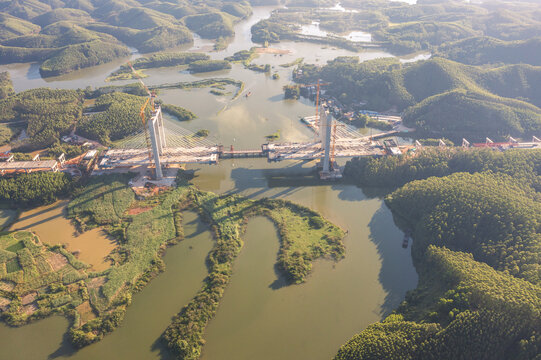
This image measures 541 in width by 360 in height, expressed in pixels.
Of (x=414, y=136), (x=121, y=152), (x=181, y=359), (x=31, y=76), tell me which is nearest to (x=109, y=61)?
(x=31, y=76)

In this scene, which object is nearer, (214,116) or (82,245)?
(82,245)

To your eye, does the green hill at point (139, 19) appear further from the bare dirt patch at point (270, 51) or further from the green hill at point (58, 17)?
the bare dirt patch at point (270, 51)

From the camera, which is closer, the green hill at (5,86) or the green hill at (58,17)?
the green hill at (5,86)

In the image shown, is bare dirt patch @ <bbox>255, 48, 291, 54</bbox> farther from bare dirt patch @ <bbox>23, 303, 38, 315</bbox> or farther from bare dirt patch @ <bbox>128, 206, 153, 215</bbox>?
bare dirt patch @ <bbox>23, 303, 38, 315</bbox>

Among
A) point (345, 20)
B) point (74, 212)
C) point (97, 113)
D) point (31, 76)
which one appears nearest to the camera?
point (74, 212)

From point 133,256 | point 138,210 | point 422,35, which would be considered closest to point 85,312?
point 133,256

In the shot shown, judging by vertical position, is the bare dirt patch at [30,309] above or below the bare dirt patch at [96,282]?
below

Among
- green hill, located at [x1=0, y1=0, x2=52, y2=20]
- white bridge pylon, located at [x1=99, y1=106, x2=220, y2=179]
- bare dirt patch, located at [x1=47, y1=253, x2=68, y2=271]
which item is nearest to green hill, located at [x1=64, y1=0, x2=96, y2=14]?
green hill, located at [x1=0, y1=0, x2=52, y2=20]

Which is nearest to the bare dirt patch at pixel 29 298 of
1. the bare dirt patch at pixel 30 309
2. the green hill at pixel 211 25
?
the bare dirt patch at pixel 30 309

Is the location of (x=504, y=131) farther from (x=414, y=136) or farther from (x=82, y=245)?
(x=82, y=245)
